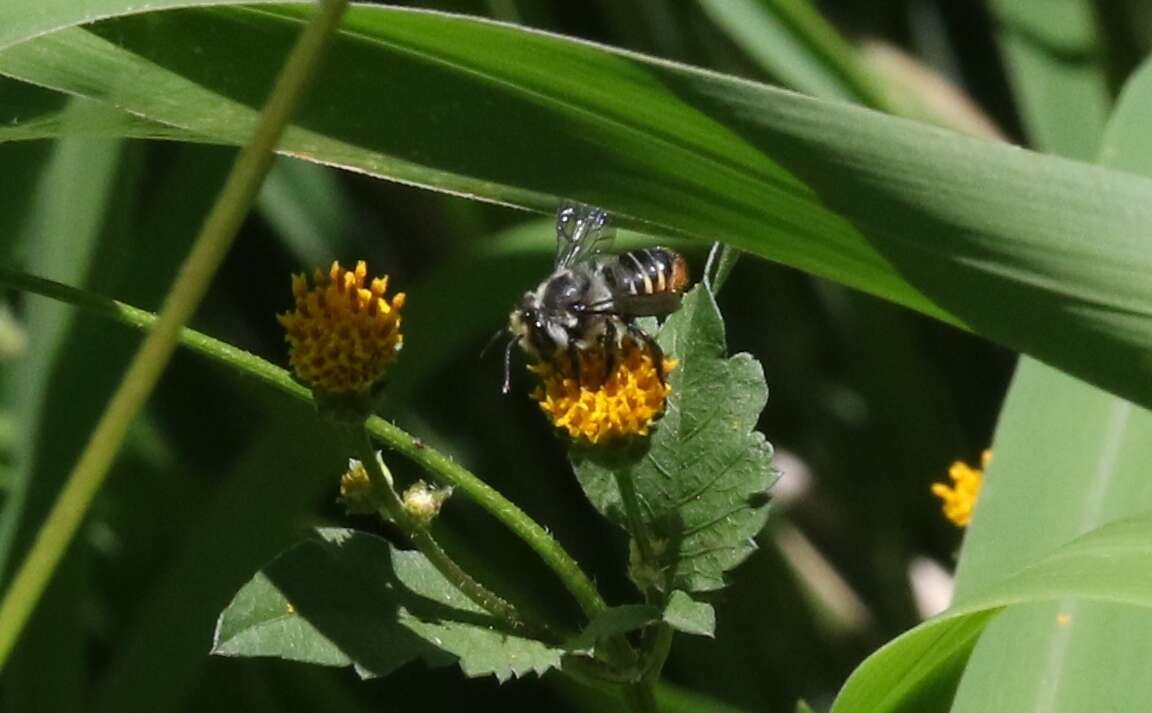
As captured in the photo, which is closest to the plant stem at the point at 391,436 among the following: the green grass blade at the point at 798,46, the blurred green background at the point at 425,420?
the blurred green background at the point at 425,420

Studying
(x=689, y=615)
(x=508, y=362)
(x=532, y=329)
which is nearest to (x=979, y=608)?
(x=689, y=615)

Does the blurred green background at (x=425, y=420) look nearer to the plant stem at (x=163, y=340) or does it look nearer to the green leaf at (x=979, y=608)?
the green leaf at (x=979, y=608)

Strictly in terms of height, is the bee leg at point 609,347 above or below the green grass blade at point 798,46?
below

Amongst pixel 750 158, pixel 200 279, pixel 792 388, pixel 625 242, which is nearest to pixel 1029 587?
pixel 750 158

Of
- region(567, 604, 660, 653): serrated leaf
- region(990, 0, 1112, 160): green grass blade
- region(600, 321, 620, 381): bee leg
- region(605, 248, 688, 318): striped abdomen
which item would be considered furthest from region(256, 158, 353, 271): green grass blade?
region(567, 604, 660, 653): serrated leaf

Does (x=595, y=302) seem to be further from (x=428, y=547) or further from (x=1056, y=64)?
(x=1056, y=64)
